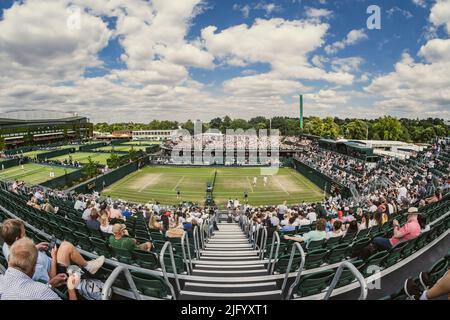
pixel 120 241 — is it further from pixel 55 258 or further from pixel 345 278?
pixel 345 278

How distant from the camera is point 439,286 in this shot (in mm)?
3336

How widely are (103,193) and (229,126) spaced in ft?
401

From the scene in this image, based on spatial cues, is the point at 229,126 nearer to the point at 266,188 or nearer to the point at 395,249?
the point at 266,188

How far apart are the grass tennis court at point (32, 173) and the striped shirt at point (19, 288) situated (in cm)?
4477

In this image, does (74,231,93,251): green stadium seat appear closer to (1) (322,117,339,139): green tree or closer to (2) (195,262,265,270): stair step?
(2) (195,262,265,270): stair step

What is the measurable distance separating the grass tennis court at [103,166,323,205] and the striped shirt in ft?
105

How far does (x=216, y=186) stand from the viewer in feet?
146

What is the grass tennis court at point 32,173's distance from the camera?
43.5 meters

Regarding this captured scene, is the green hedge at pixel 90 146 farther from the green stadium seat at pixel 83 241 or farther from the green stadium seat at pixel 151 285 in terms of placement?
the green stadium seat at pixel 151 285

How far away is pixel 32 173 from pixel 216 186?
99.2ft

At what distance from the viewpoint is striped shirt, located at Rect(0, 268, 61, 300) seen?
3.29 meters

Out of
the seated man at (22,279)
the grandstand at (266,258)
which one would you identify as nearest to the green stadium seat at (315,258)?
the grandstand at (266,258)
